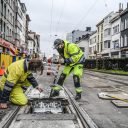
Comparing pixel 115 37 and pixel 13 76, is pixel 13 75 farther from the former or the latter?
pixel 115 37

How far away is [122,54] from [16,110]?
52.1 meters

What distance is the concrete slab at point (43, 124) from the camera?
6406mm

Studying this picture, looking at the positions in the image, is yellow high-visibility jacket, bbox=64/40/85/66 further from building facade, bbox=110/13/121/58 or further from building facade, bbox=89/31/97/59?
building facade, bbox=89/31/97/59

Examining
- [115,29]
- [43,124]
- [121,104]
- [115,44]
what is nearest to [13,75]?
[43,124]

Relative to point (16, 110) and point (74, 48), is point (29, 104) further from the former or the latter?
point (74, 48)

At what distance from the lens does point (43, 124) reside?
6566mm

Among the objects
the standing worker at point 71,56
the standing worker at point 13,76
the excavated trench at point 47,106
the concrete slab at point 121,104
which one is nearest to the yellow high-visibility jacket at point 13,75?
the standing worker at point 13,76

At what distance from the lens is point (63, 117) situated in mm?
7129

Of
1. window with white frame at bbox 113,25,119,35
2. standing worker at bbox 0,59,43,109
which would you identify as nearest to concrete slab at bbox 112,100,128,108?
standing worker at bbox 0,59,43,109

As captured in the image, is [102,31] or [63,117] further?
[102,31]

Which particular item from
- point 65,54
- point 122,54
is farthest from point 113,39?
point 65,54

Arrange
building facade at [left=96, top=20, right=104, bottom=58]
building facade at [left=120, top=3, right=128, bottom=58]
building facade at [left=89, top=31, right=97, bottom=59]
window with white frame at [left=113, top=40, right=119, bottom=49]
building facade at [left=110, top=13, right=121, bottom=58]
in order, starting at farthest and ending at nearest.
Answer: building facade at [left=89, top=31, right=97, bottom=59], building facade at [left=96, top=20, right=104, bottom=58], window with white frame at [left=113, top=40, right=119, bottom=49], building facade at [left=110, top=13, right=121, bottom=58], building facade at [left=120, top=3, right=128, bottom=58]

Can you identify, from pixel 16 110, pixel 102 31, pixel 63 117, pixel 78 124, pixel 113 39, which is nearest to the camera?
pixel 78 124

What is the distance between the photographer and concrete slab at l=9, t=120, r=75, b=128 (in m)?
6.41
